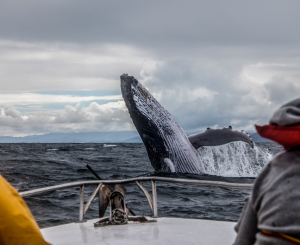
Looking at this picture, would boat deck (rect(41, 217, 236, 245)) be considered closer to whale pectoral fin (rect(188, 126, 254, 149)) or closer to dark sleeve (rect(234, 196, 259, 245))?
dark sleeve (rect(234, 196, 259, 245))

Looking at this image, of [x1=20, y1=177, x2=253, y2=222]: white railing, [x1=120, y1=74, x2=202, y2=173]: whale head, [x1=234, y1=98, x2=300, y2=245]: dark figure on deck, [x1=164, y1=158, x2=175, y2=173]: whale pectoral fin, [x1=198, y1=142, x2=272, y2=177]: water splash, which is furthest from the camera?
[x1=198, y1=142, x2=272, y2=177]: water splash

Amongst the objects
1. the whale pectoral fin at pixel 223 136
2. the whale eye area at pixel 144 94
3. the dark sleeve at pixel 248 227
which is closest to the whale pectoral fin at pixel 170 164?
the whale pectoral fin at pixel 223 136

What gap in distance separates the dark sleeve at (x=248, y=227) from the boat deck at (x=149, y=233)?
5.94 ft

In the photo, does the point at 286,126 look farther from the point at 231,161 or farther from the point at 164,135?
the point at 231,161

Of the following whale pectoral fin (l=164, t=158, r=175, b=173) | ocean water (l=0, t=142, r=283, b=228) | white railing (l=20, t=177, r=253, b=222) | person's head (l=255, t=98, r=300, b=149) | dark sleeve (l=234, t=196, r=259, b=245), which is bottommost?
ocean water (l=0, t=142, r=283, b=228)

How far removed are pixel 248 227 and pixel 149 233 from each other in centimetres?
215

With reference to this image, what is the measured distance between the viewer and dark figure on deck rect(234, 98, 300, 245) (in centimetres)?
90

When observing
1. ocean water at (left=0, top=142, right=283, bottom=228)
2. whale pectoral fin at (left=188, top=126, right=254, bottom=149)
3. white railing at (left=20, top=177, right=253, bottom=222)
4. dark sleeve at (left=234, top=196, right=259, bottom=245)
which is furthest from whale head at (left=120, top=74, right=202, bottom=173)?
dark sleeve at (left=234, top=196, right=259, bottom=245)

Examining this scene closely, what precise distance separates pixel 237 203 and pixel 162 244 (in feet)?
18.4

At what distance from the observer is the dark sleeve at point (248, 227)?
3.38 feet

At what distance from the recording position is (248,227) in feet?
3.42

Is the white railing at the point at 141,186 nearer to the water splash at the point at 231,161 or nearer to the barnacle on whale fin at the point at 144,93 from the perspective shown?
the barnacle on whale fin at the point at 144,93

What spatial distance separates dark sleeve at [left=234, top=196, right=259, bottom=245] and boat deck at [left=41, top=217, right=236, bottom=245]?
1.81 meters

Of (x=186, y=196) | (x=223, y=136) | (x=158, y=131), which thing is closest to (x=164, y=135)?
(x=158, y=131)
